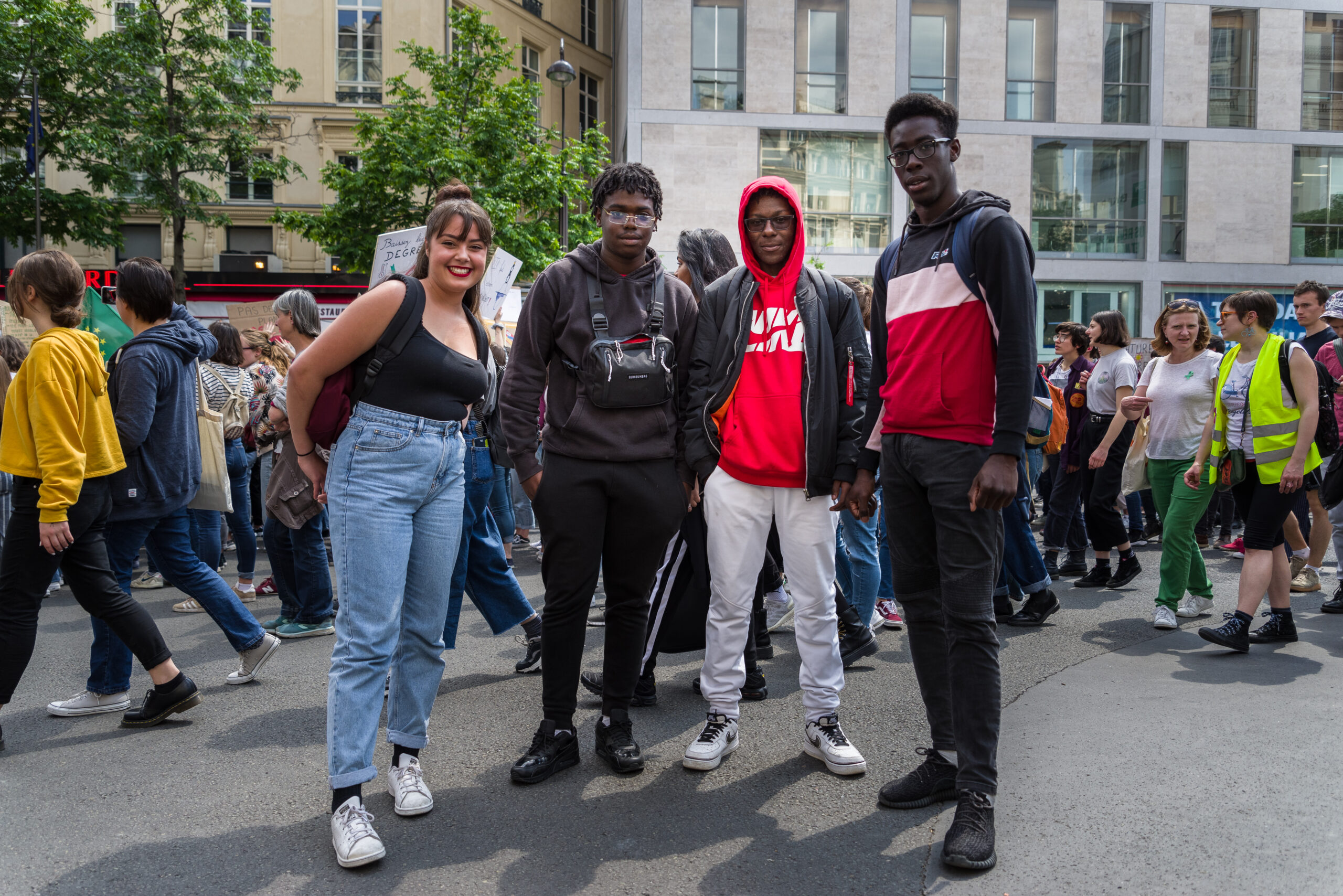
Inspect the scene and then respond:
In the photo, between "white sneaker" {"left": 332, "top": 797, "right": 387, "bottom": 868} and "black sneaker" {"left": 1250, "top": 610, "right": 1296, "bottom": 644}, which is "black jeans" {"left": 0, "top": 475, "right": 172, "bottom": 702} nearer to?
"white sneaker" {"left": 332, "top": 797, "right": 387, "bottom": 868}

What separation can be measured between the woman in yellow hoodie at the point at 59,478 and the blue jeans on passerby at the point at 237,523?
5.44 ft

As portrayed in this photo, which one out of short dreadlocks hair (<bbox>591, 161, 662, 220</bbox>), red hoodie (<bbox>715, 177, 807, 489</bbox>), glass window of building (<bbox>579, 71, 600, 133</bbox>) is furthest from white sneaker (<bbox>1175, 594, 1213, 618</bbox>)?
glass window of building (<bbox>579, 71, 600, 133</bbox>)

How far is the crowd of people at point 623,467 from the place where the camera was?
3170 millimetres

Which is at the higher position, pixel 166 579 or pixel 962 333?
pixel 962 333

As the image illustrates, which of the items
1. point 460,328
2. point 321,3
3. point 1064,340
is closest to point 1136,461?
point 1064,340

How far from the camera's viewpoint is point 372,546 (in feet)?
A: 10.4

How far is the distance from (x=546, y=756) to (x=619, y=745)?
279 millimetres

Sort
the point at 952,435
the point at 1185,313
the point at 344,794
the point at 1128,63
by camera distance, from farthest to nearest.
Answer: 1. the point at 1128,63
2. the point at 1185,313
3. the point at 952,435
4. the point at 344,794

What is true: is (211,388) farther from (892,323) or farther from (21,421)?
→ (892,323)

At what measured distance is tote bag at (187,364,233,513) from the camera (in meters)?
5.88

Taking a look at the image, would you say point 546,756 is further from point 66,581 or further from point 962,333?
point 66,581

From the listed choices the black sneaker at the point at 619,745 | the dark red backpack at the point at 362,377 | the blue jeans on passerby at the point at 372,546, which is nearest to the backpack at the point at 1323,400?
the black sneaker at the point at 619,745

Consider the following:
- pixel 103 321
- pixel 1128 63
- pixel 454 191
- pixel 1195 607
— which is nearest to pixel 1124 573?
pixel 1195 607

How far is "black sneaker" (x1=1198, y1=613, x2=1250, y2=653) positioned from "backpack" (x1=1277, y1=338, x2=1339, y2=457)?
3.70 feet
